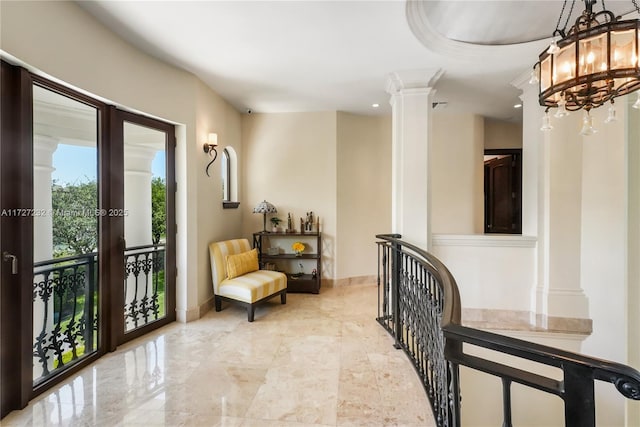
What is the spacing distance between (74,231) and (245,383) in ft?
5.96

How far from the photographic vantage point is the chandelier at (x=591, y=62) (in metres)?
1.55

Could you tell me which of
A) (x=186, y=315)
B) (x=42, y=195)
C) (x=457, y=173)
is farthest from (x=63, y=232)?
(x=457, y=173)

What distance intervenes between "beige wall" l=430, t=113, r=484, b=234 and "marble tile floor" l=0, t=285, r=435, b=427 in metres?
2.55

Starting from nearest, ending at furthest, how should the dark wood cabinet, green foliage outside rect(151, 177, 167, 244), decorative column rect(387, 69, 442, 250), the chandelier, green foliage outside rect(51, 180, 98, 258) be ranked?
1. the chandelier
2. green foliage outside rect(51, 180, 98, 258)
3. green foliage outside rect(151, 177, 167, 244)
4. decorative column rect(387, 69, 442, 250)
5. the dark wood cabinet

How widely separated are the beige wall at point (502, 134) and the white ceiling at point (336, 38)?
4.79 feet

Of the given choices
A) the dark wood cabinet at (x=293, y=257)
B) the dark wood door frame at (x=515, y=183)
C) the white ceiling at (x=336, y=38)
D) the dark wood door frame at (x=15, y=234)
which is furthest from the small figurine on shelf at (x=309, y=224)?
the dark wood door frame at (x=515, y=183)

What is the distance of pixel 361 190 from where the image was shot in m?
4.79

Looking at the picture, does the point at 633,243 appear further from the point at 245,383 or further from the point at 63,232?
the point at 63,232

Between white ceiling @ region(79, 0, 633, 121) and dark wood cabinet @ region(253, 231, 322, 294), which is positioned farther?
dark wood cabinet @ region(253, 231, 322, 294)

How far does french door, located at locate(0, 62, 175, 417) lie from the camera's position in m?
1.83

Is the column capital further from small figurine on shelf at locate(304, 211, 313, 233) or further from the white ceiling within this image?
small figurine on shelf at locate(304, 211, 313, 233)

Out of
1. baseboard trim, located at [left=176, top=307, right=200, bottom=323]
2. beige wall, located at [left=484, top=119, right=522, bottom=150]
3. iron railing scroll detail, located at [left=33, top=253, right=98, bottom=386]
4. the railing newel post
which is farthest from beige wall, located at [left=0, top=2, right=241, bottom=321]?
beige wall, located at [left=484, top=119, right=522, bottom=150]

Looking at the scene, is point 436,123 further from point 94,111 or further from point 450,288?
point 94,111

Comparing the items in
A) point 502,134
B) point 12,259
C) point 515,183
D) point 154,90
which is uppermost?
point 502,134
